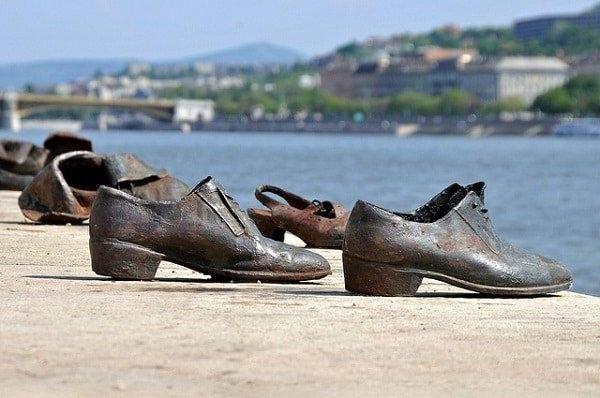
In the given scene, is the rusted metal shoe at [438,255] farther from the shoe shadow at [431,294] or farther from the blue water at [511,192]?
the blue water at [511,192]

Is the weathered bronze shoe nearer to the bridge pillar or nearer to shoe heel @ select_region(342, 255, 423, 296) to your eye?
shoe heel @ select_region(342, 255, 423, 296)

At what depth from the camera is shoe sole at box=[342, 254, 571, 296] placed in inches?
286

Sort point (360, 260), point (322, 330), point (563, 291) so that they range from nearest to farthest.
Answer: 1. point (322, 330)
2. point (360, 260)
3. point (563, 291)

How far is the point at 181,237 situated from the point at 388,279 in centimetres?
92

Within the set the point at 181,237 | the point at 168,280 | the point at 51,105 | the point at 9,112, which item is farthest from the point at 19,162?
the point at 9,112

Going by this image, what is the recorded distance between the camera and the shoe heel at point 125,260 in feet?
25.2

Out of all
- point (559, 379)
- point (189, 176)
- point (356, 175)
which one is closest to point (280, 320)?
point (559, 379)

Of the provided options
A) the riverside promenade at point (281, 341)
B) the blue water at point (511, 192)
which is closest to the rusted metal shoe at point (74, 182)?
the riverside promenade at point (281, 341)

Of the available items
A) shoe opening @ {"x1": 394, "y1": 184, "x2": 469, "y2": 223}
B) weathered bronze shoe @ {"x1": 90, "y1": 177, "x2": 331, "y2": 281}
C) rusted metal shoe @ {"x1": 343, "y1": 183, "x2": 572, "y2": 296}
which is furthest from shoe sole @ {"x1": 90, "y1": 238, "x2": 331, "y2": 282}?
shoe opening @ {"x1": 394, "y1": 184, "x2": 469, "y2": 223}

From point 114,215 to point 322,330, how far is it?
6.31 feet

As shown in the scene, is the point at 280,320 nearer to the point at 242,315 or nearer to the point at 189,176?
the point at 242,315

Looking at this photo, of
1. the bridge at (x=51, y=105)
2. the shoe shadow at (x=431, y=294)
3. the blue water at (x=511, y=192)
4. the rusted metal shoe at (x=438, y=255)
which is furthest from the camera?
the bridge at (x=51, y=105)

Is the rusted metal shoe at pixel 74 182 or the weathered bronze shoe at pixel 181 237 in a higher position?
the weathered bronze shoe at pixel 181 237

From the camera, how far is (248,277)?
7.75m
